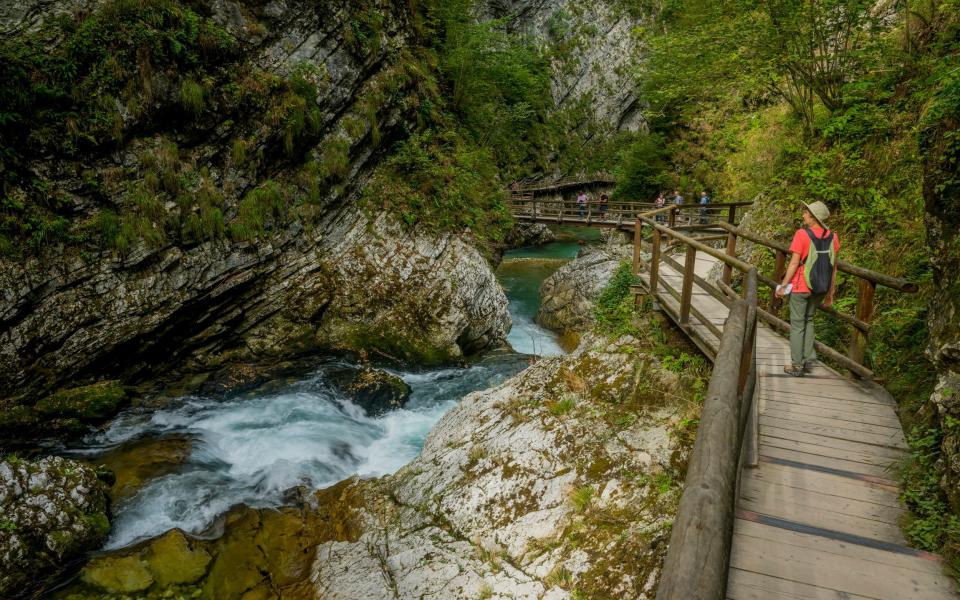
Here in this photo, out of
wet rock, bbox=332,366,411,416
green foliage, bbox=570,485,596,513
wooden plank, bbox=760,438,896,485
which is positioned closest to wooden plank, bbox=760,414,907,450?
wooden plank, bbox=760,438,896,485

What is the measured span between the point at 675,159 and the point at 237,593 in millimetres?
26854

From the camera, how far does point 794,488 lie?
324 centimetres

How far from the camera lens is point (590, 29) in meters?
42.6

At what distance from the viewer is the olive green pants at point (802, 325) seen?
484 centimetres

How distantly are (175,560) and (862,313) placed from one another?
8608mm

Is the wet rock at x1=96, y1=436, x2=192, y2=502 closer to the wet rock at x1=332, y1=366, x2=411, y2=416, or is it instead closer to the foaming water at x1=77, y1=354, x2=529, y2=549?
the foaming water at x1=77, y1=354, x2=529, y2=549

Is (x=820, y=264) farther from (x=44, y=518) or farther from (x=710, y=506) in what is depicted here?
(x=44, y=518)

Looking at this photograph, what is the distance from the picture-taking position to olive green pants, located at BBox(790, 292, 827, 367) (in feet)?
15.9

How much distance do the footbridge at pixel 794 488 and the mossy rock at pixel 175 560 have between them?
6.29 metres

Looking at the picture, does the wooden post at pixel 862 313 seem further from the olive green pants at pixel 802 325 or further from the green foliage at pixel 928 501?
the green foliage at pixel 928 501

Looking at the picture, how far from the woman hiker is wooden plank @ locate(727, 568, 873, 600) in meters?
3.15

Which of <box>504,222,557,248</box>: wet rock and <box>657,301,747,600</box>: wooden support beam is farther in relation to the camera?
<box>504,222,557,248</box>: wet rock

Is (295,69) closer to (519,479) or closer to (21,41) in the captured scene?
(21,41)

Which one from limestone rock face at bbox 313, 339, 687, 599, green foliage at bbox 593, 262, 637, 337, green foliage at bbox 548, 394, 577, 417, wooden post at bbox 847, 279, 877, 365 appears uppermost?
wooden post at bbox 847, 279, 877, 365
